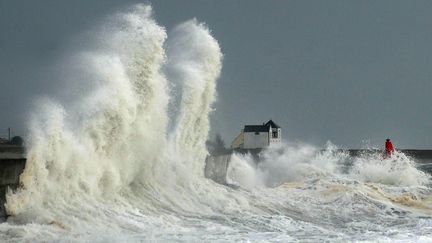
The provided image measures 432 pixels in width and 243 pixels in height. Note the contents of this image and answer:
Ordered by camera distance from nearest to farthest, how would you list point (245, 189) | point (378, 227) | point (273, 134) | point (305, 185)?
1. point (378, 227)
2. point (245, 189)
3. point (305, 185)
4. point (273, 134)

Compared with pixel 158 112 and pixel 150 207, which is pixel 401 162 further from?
pixel 150 207

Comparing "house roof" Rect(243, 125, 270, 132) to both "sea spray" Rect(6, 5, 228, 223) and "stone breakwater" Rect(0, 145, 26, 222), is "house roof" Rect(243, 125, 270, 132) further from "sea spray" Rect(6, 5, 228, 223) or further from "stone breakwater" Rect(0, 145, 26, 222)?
"stone breakwater" Rect(0, 145, 26, 222)

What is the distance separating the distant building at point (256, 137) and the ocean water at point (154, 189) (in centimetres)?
4681

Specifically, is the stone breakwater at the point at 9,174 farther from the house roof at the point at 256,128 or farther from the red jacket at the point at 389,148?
the house roof at the point at 256,128

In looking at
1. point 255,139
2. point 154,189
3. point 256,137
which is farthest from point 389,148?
point 256,137

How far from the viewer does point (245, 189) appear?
46.7 ft

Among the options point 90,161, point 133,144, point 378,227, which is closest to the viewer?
point 378,227

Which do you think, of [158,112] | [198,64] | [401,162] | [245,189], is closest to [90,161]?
[158,112]

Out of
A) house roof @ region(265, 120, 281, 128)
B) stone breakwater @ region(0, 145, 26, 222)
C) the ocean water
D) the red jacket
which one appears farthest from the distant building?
stone breakwater @ region(0, 145, 26, 222)

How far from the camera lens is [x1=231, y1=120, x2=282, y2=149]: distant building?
64.8m

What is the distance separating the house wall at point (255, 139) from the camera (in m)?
64.8

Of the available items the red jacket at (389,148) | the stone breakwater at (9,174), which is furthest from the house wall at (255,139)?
the stone breakwater at (9,174)

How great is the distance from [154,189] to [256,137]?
5339 cm

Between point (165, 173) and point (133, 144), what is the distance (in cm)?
105
